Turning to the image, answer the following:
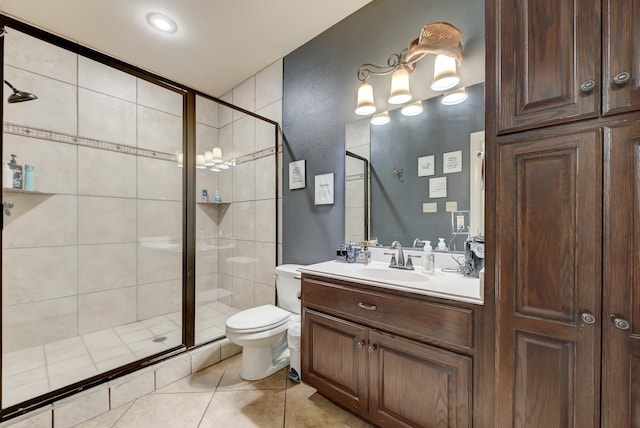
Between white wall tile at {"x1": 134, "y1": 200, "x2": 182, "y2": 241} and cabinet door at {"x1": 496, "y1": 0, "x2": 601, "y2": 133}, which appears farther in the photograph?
white wall tile at {"x1": 134, "y1": 200, "x2": 182, "y2": 241}

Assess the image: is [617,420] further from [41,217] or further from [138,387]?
[41,217]

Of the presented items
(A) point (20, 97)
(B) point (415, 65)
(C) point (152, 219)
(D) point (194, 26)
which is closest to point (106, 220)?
(C) point (152, 219)

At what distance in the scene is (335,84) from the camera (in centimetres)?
219

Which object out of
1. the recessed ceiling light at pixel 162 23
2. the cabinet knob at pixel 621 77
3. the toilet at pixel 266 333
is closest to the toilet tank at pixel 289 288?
the toilet at pixel 266 333

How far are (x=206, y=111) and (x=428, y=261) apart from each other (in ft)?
7.58

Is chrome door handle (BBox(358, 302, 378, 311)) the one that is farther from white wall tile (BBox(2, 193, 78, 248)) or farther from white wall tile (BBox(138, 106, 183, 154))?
white wall tile (BBox(2, 193, 78, 248))

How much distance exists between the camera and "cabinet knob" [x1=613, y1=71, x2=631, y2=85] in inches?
29.9

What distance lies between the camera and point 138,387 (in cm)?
172

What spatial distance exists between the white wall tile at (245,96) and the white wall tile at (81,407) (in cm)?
247

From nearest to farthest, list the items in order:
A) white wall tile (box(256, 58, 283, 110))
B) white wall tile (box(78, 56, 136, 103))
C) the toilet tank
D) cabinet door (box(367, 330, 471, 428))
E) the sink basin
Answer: cabinet door (box(367, 330, 471, 428))
the sink basin
the toilet tank
white wall tile (box(78, 56, 136, 103))
white wall tile (box(256, 58, 283, 110))

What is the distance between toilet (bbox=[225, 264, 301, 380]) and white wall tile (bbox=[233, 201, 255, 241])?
86 cm

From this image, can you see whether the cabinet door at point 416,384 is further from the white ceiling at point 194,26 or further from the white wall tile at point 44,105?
the white wall tile at point 44,105

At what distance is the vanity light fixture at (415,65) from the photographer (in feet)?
4.75

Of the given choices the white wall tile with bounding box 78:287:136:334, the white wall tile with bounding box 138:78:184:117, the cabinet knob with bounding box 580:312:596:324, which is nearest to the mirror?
the cabinet knob with bounding box 580:312:596:324
